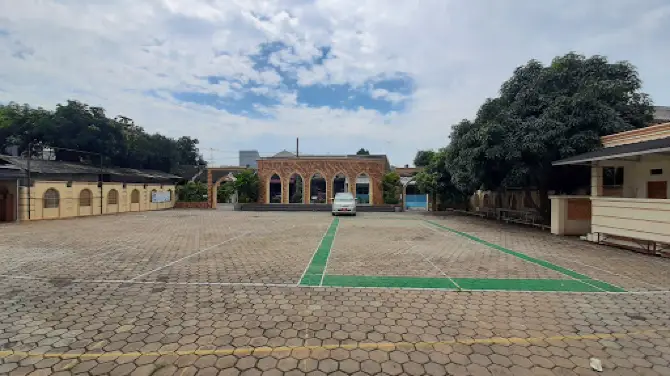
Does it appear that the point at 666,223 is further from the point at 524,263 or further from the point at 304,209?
the point at 304,209

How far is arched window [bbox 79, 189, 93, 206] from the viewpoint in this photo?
19206 mm

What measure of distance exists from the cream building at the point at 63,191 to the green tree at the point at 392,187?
19.5m

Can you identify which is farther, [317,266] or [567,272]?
[317,266]

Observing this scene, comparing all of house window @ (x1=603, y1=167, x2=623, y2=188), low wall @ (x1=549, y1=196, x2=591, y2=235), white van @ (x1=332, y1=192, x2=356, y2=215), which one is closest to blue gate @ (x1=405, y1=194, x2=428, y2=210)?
white van @ (x1=332, y1=192, x2=356, y2=215)

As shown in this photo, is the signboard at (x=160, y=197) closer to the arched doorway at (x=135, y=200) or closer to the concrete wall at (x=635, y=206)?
the arched doorway at (x=135, y=200)

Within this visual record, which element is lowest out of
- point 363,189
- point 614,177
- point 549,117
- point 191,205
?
point 191,205

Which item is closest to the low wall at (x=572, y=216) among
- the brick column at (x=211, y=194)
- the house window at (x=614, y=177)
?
the house window at (x=614, y=177)

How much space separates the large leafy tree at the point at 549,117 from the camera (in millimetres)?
10680

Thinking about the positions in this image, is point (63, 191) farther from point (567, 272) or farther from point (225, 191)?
point (567, 272)

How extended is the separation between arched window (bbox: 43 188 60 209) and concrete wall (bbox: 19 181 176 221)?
0.12 metres

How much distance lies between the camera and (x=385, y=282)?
5.14 m

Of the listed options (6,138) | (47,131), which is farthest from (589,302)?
(6,138)

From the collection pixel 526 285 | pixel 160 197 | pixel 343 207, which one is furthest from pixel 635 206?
pixel 160 197

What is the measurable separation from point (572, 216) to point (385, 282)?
9746mm
